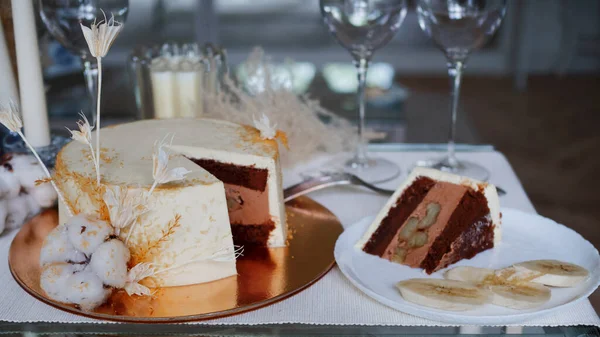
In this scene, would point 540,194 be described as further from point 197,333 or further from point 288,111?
point 197,333

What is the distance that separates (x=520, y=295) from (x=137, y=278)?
1.70 ft

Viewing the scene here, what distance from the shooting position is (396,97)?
103 inches

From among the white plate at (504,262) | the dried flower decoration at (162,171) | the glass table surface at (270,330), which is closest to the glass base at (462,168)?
the white plate at (504,262)

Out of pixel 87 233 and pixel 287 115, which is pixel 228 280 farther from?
pixel 287 115

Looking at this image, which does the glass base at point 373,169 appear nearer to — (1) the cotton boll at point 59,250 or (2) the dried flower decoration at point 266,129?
(2) the dried flower decoration at point 266,129

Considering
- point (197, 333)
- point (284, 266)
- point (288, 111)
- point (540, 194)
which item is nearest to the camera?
point (197, 333)

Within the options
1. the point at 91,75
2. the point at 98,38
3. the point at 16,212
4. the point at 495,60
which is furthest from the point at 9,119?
the point at 495,60

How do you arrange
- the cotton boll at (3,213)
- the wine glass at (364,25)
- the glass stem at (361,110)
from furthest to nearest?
the glass stem at (361,110) < the wine glass at (364,25) < the cotton boll at (3,213)

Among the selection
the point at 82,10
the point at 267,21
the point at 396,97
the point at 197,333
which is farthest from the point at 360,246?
the point at 267,21

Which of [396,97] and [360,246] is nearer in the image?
[360,246]

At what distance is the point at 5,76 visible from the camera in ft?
4.04

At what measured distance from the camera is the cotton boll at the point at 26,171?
1.13 m

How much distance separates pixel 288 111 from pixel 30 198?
622 millimetres

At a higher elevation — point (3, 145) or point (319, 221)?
point (3, 145)
